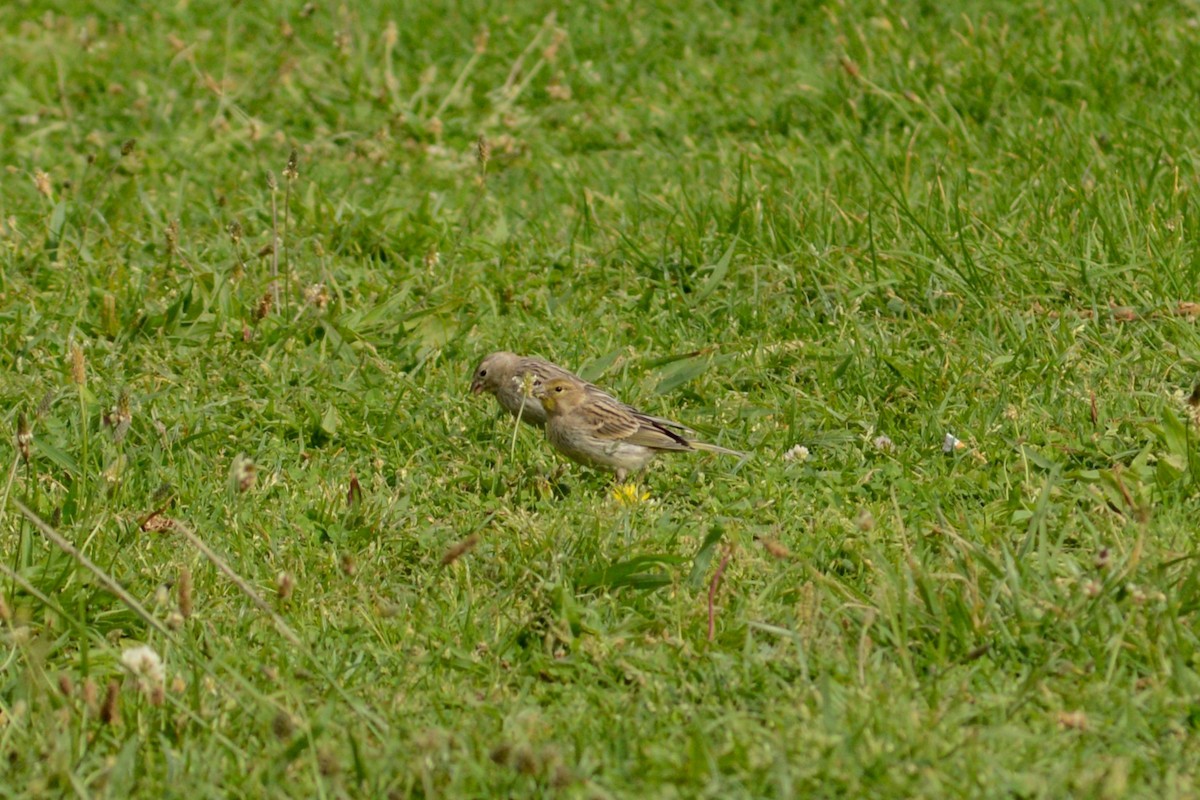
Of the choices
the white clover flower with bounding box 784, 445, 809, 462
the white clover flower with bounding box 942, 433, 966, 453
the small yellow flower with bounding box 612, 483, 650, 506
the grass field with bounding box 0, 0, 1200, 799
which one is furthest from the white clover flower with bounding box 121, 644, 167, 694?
the white clover flower with bounding box 942, 433, 966, 453

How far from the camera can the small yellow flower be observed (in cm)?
546

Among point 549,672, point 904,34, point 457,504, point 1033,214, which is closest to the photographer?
point 549,672

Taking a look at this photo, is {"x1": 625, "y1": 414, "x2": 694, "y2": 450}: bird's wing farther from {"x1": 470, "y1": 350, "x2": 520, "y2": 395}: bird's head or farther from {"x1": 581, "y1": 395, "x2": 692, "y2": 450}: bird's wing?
{"x1": 470, "y1": 350, "x2": 520, "y2": 395}: bird's head

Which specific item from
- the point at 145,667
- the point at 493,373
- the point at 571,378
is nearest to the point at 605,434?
the point at 571,378

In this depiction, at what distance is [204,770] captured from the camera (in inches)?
153

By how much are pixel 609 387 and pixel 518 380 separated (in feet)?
1.49

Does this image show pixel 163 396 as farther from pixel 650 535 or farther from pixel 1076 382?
pixel 1076 382

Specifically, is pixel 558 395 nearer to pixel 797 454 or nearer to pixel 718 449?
pixel 718 449

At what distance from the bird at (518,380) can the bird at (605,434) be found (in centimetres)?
13

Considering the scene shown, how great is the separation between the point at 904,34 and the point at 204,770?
21.9ft

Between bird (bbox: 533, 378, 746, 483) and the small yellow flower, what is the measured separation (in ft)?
0.39

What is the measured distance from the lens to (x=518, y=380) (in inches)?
248

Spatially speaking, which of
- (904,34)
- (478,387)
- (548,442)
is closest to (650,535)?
(548,442)

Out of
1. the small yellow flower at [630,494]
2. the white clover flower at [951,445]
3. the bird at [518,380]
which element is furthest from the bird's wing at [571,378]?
the white clover flower at [951,445]
